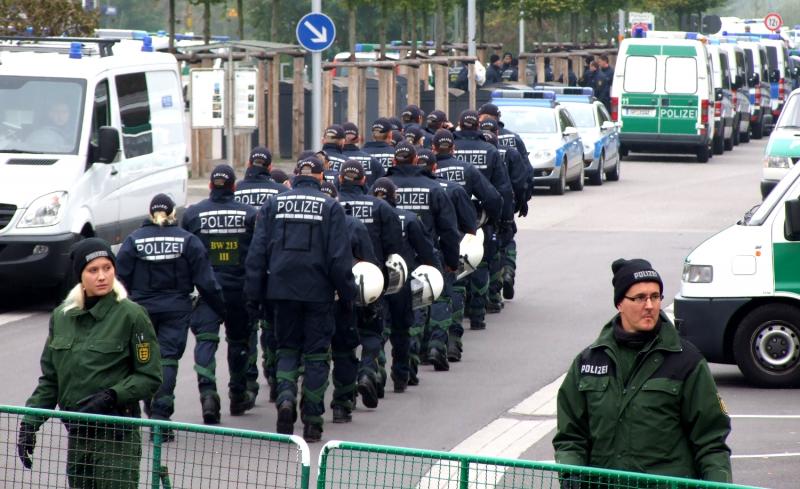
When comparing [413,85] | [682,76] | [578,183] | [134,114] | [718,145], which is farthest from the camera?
[718,145]

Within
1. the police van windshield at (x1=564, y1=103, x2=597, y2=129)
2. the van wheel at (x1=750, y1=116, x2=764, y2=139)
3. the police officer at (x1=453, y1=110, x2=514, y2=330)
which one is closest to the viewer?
the police officer at (x1=453, y1=110, x2=514, y2=330)

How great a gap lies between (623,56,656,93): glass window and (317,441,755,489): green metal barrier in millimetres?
29063

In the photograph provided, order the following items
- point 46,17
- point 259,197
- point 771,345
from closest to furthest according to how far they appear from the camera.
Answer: point 259,197 → point 771,345 → point 46,17

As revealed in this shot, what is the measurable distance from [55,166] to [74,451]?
31.1ft

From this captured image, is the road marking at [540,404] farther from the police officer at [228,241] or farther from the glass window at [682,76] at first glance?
the glass window at [682,76]

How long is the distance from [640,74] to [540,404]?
24020 millimetres

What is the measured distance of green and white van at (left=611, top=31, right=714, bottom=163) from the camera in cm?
3434

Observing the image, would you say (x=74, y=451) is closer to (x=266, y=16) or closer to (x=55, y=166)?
(x=55, y=166)

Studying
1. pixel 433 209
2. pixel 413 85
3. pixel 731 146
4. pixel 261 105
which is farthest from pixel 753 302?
pixel 731 146

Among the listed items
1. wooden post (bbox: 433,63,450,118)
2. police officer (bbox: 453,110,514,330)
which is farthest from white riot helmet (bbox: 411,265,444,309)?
wooden post (bbox: 433,63,450,118)

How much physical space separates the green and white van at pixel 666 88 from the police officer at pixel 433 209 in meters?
22.5

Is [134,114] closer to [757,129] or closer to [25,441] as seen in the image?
[25,441]

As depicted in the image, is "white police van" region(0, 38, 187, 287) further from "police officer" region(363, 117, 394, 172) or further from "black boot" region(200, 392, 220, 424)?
"black boot" region(200, 392, 220, 424)

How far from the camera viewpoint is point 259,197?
37.9ft
